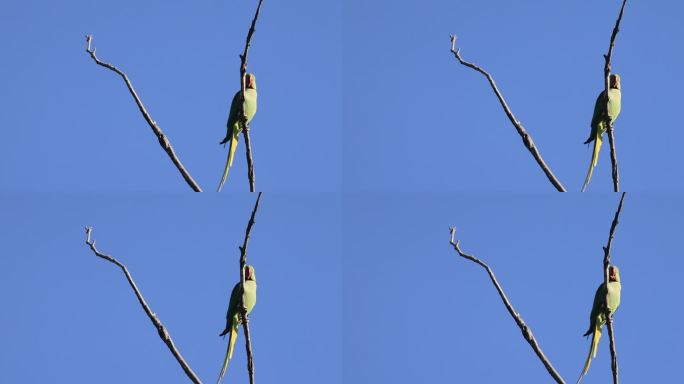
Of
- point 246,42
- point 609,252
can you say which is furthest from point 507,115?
point 246,42

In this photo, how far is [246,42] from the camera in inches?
187

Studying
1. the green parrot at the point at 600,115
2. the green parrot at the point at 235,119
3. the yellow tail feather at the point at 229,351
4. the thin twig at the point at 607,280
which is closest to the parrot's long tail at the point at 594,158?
the green parrot at the point at 600,115

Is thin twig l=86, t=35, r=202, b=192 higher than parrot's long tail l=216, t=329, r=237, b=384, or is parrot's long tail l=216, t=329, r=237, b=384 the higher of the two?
thin twig l=86, t=35, r=202, b=192

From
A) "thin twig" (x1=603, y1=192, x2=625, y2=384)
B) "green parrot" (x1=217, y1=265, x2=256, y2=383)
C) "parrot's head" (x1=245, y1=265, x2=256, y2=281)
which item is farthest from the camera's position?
"parrot's head" (x1=245, y1=265, x2=256, y2=281)

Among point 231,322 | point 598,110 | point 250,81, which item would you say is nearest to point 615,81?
point 598,110

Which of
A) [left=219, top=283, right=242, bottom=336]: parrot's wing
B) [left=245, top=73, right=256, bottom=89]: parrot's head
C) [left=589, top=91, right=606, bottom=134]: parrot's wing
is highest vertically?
[left=245, top=73, right=256, bottom=89]: parrot's head

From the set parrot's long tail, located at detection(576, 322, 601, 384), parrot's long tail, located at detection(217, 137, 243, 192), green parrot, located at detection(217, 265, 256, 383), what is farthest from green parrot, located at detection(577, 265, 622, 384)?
parrot's long tail, located at detection(217, 137, 243, 192)

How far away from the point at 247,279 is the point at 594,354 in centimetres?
226

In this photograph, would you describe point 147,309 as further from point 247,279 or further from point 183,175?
point 247,279

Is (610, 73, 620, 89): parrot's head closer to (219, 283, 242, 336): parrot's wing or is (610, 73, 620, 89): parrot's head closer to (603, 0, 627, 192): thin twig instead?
(603, 0, 627, 192): thin twig

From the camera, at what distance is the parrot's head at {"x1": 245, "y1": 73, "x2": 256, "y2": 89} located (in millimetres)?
6043

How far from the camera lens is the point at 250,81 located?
6145mm

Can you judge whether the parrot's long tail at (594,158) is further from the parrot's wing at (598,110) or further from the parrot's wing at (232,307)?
the parrot's wing at (232,307)

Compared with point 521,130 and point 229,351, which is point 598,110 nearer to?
point 521,130
